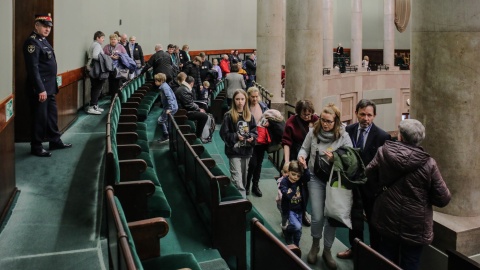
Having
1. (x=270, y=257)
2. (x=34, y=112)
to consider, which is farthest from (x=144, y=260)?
(x=34, y=112)

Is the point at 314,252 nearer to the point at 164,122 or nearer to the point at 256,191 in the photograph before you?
the point at 256,191

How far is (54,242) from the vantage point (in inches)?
141

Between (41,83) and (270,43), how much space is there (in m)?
8.47

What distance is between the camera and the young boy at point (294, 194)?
4.47 meters

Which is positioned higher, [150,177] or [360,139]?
[360,139]

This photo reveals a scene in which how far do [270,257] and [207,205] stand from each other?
1.44 m

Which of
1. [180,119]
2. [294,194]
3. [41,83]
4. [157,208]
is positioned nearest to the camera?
[157,208]

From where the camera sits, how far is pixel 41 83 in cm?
529

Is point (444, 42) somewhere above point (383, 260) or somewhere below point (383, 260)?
above

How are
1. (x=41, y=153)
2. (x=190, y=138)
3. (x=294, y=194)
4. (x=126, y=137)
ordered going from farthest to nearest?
(x=190, y=138) < (x=41, y=153) < (x=126, y=137) < (x=294, y=194)

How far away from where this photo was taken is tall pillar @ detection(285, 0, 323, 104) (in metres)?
10.1

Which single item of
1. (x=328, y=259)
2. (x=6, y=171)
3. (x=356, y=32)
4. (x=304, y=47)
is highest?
(x=356, y=32)

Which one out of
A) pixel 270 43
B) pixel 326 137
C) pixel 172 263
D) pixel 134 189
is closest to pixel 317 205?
pixel 326 137

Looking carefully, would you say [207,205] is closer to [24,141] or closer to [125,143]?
[125,143]
